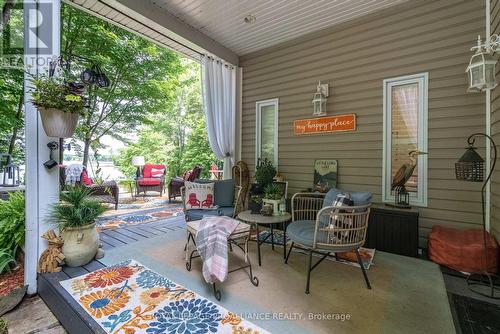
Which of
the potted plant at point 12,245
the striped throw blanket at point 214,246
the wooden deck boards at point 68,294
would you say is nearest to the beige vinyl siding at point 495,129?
the striped throw blanket at point 214,246

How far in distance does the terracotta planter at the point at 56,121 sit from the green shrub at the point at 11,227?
1.39 meters

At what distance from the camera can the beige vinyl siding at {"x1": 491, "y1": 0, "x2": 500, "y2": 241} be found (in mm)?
2363

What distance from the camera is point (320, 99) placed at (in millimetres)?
3713

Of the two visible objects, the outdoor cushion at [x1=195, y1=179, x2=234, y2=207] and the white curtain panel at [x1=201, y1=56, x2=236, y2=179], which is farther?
the white curtain panel at [x1=201, y1=56, x2=236, y2=179]

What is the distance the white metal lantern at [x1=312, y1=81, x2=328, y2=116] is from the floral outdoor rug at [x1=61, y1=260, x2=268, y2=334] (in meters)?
3.09

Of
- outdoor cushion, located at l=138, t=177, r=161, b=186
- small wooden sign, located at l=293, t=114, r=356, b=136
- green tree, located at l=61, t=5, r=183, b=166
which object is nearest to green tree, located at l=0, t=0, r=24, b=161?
green tree, located at l=61, t=5, r=183, b=166

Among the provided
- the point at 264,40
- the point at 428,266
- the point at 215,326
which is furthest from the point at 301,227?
the point at 264,40

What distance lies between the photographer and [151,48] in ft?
19.6

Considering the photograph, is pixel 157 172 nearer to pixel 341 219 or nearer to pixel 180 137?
pixel 180 137

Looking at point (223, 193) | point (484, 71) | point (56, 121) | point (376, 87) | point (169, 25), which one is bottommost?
point (223, 193)

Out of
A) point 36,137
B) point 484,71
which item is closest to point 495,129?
point 484,71

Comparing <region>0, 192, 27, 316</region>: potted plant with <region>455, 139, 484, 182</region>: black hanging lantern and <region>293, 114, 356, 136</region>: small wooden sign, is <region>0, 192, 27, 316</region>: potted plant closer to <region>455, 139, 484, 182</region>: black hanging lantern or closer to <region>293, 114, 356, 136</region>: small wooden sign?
<region>293, 114, 356, 136</region>: small wooden sign

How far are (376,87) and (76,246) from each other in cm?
427

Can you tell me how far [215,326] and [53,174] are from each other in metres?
2.22
